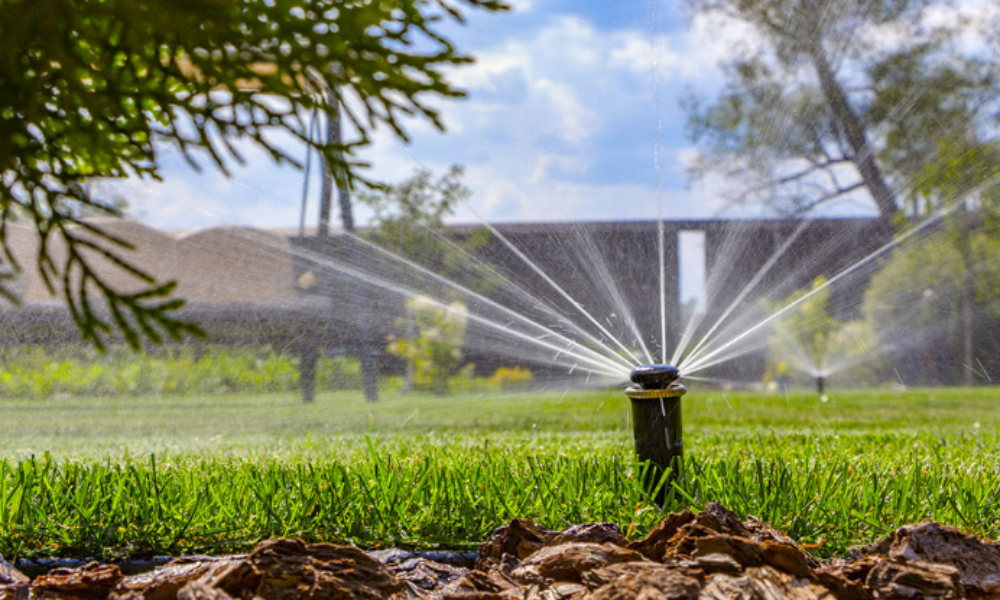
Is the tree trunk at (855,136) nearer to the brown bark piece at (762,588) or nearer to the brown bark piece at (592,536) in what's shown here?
the brown bark piece at (592,536)

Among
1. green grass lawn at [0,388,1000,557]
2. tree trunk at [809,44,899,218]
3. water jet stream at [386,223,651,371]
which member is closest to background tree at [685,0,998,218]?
tree trunk at [809,44,899,218]

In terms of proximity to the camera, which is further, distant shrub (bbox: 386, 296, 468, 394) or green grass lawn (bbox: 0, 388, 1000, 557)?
distant shrub (bbox: 386, 296, 468, 394)

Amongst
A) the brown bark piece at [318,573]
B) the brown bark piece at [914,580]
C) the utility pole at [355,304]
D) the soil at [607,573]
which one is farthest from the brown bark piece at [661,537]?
the utility pole at [355,304]

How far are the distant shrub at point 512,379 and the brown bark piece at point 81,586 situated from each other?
9.11m

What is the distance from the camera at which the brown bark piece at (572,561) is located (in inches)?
64.9

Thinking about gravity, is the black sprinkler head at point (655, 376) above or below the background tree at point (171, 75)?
below

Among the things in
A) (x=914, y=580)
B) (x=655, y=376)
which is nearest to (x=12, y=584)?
(x=655, y=376)

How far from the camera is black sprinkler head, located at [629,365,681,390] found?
2514 mm

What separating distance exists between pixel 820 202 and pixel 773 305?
8.26ft

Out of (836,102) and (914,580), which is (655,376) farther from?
(836,102)

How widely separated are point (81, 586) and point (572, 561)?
41.3 inches

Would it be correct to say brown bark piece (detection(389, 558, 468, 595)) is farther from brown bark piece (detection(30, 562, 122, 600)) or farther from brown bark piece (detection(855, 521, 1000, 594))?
brown bark piece (detection(855, 521, 1000, 594))

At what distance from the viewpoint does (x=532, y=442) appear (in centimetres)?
463

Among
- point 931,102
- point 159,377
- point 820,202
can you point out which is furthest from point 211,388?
point 931,102
